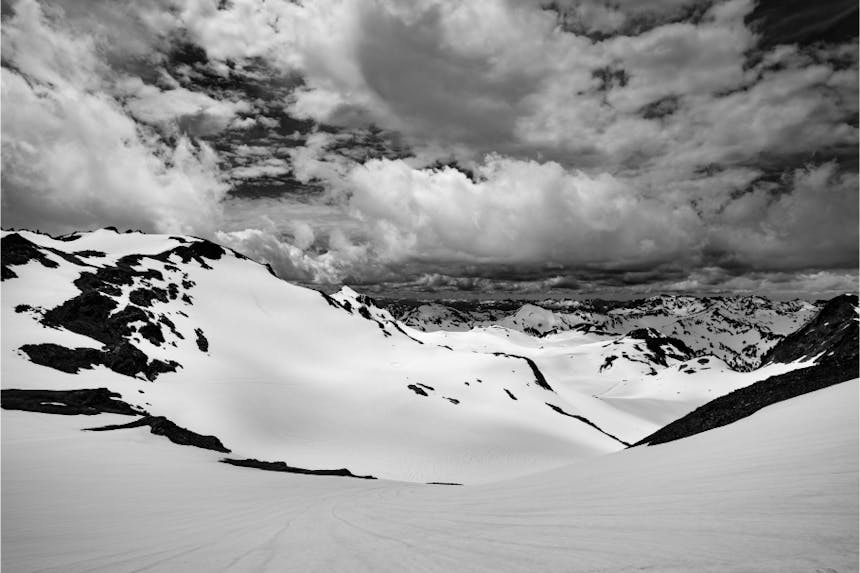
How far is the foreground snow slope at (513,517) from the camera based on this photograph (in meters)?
5.25

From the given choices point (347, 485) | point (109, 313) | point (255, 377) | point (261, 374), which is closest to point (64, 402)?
point (347, 485)

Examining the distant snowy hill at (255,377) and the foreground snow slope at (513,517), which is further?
the distant snowy hill at (255,377)

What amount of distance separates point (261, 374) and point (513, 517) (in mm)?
84169

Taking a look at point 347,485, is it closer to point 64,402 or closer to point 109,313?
point 64,402

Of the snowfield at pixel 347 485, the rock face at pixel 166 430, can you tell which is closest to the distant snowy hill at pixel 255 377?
the rock face at pixel 166 430

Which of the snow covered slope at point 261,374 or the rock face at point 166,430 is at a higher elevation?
the snow covered slope at point 261,374

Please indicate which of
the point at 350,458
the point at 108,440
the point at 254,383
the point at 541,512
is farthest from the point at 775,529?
the point at 254,383

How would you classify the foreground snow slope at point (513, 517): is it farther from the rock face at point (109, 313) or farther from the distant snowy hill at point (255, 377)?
the rock face at point (109, 313)

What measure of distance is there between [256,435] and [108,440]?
1463 inches

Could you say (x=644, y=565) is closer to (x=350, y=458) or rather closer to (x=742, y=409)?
(x=742, y=409)

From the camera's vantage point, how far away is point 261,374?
274 ft

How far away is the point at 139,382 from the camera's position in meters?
54.8

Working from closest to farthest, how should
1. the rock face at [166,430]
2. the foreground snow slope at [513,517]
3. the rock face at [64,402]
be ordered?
the foreground snow slope at [513,517] < the rock face at [166,430] < the rock face at [64,402]

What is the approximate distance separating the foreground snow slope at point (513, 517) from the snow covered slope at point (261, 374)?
69.6 feet
